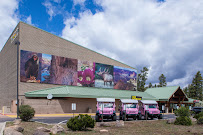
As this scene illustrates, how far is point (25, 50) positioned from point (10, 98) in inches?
453

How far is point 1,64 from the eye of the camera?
55.4 meters

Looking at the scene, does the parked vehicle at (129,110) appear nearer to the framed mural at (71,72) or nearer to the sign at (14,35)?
the framed mural at (71,72)

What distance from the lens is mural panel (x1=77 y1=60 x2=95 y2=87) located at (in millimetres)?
48906

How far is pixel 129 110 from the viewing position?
2447 cm

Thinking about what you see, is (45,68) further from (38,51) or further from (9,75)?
(9,75)

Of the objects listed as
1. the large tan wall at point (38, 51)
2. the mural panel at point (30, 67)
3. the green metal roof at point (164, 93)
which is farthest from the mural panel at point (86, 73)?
the green metal roof at point (164, 93)

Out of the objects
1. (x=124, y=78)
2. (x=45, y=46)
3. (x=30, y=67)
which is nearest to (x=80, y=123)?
(x=30, y=67)

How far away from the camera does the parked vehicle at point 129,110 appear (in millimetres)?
24281

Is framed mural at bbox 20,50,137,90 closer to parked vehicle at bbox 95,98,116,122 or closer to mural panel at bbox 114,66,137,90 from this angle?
mural panel at bbox 114,66,137,90

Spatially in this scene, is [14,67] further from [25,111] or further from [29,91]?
[25,111]

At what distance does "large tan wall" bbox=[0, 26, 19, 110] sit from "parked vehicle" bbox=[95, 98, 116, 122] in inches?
952

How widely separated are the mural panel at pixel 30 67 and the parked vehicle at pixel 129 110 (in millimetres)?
22488

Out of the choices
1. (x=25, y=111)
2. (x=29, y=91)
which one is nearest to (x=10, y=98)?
(x=29, y=91)

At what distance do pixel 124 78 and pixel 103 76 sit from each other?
8.53 m
